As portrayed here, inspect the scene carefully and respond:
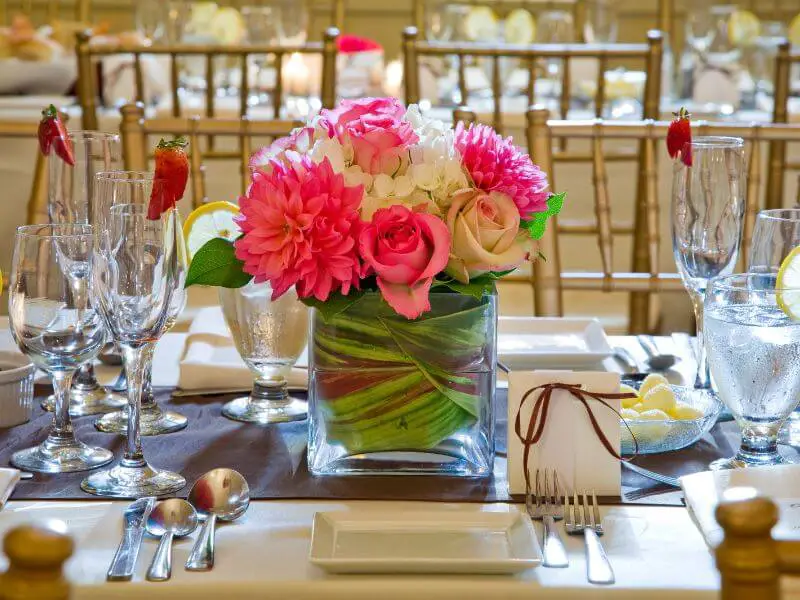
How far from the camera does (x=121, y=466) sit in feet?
2.99

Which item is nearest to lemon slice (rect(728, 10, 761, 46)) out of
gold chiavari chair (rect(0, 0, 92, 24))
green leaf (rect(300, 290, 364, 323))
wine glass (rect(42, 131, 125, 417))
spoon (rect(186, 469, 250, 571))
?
gold chiavari chair (rect(0, 0, 92, 24))

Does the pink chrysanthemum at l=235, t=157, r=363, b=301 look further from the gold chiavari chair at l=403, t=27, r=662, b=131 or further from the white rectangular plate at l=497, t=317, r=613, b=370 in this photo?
the gold chiavari chair at l=403, t=27, r=662, b=131

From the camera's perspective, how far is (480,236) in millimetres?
891

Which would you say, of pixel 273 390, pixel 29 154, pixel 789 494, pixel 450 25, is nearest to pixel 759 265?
pixel 789 494

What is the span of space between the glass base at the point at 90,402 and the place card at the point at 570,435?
1.43 ft

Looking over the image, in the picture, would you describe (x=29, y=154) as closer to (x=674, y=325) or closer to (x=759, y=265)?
(x=674, y=325)

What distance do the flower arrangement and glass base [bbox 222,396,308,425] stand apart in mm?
198

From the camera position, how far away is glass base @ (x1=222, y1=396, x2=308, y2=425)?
3.57 feet

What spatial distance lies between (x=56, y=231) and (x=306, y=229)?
254mm

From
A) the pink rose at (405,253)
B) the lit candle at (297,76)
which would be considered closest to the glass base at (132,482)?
the pink rose at (405,253)

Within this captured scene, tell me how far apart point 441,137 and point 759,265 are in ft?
1.43

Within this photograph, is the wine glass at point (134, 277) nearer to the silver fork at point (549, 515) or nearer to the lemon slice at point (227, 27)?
the silver fork at point (549, 515)

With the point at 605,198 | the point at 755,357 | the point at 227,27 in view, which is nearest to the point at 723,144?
the point at 755,357

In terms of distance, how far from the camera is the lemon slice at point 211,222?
3.82ft
